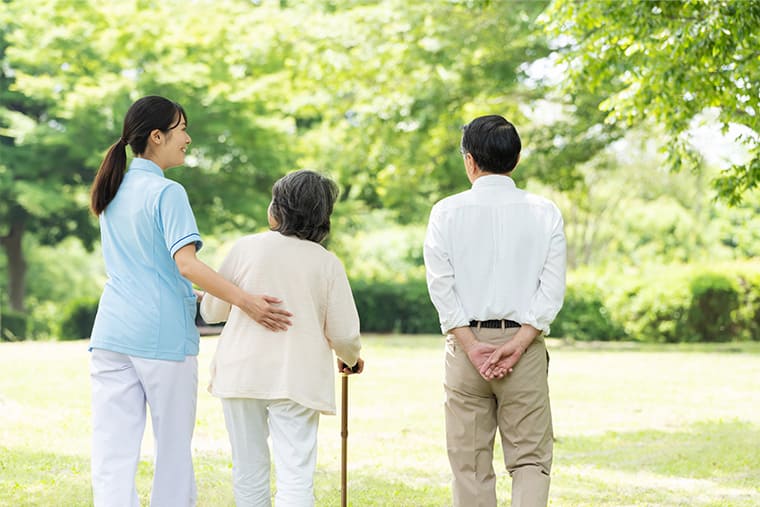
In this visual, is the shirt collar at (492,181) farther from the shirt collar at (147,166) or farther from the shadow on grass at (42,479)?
the shadow on grass at (42,479)

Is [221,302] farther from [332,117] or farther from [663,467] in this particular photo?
[332,117]

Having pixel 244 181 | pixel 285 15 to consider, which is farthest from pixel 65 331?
pixel 285 15

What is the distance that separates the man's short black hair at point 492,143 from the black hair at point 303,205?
0.61m

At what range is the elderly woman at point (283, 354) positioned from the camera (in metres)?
3.99

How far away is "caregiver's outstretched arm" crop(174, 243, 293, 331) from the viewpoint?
12.5 ft

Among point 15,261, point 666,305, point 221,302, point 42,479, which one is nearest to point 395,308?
point 666,305

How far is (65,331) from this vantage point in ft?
73.6

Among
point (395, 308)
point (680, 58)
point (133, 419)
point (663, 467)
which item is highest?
point (680, 58)

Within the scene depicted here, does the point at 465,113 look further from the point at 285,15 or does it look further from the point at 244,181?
the point at 244,181

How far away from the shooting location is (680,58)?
7.71m

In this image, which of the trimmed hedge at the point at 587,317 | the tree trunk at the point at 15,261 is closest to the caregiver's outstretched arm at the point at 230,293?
the trimmed hedge at the point at 587,317

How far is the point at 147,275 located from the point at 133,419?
0.56m

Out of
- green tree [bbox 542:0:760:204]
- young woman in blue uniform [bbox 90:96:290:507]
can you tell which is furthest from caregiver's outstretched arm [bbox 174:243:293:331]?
green tree [bbox 542:0:760:204]

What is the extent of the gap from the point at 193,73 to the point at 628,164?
18.8 metres
